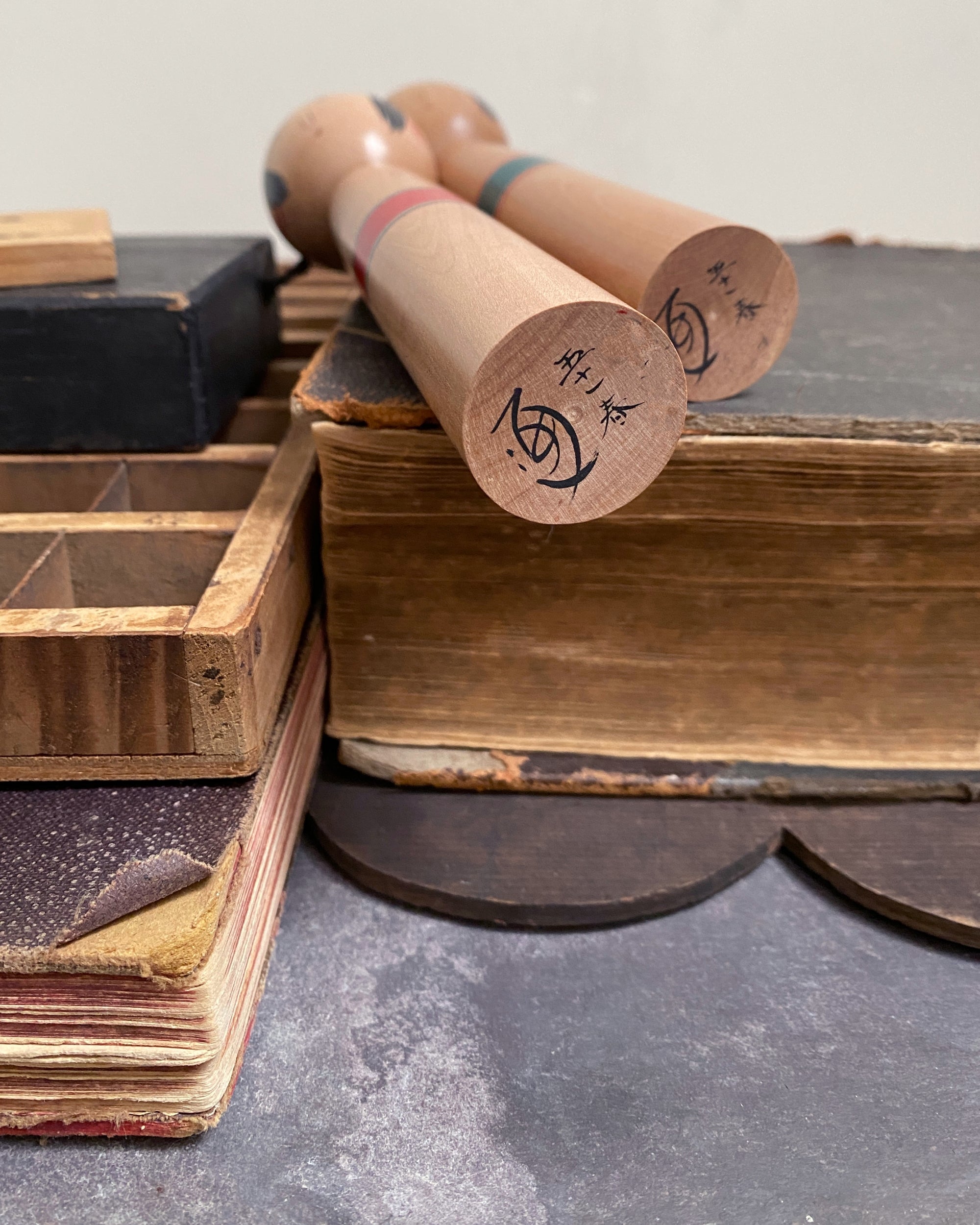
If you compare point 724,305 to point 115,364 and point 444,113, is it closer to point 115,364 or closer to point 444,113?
point 115,364

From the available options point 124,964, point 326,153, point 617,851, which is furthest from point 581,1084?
point 326,153

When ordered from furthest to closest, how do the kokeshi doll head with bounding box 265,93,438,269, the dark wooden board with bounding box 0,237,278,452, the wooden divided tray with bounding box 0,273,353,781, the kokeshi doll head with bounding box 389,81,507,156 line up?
the kokeshi doll head with bounding box 389,81,507,156 → the kokeshi doll head with bounding box 265,93,438,269 → the dark wooden board with bounding box 0,237,278,452 → the wooden divided tray with bounding box 0,273,353,781

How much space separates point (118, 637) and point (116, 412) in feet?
1.21

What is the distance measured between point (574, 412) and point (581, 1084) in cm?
45

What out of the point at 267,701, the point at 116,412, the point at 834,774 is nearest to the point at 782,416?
the point at 834,774

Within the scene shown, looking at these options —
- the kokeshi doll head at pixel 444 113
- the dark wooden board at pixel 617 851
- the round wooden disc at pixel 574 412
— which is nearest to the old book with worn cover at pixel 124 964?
the dark wooden board at pixel 617 851

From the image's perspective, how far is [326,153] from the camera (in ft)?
3.76
